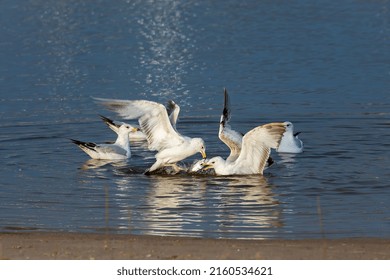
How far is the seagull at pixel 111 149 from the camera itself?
44.9 ft

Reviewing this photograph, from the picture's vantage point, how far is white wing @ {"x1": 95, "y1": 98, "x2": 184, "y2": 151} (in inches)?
496

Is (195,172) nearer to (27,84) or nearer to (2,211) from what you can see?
(2,211)

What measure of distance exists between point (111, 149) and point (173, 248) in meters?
6.00

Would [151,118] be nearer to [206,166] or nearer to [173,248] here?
[206,166]

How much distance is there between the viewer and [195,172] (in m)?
12.9

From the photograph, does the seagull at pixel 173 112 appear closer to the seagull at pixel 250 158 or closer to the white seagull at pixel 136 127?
the white seagull at pixel 136 127

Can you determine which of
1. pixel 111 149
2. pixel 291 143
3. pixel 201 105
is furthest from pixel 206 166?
pixel 201 105

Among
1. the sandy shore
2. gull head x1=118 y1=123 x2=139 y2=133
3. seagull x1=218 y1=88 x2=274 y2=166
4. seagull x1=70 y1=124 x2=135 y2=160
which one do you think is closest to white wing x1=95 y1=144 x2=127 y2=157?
seagull x1=70 y1=124 x2=135 y2=160

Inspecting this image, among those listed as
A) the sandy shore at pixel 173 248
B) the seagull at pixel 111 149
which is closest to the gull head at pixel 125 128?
the seagull at pixel 111 149

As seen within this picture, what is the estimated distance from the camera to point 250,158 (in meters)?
12.8

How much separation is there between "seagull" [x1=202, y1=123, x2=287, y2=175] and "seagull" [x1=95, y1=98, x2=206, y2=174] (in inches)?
11.6

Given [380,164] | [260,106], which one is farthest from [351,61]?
[380,164]

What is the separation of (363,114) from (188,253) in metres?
8.85

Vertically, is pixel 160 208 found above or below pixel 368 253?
above
